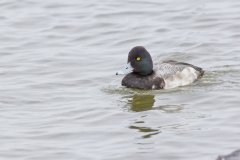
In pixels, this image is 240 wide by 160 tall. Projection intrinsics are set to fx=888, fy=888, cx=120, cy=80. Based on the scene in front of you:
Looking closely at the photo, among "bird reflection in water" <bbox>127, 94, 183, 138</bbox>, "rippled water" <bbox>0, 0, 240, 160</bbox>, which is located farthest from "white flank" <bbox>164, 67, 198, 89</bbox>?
"bird reflection in water" <bbox>127, 94, 183, 138</bbox>

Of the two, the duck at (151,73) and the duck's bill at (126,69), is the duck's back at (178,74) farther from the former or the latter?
the duck's bill at (126,69)

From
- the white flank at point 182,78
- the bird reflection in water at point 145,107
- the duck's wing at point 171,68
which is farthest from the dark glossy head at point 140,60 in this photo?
the bird reflection in water at point 145,107

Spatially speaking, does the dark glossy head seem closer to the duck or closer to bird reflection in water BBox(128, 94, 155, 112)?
the duck

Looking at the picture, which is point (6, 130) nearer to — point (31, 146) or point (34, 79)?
point (31, 146)

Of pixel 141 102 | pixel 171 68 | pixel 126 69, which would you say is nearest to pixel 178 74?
pixel 171 68

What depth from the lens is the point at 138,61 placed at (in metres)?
15.3

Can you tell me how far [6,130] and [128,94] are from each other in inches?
120

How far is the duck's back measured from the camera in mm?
15227

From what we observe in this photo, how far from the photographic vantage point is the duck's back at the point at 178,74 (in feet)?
50.0

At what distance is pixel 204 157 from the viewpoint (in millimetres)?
10617

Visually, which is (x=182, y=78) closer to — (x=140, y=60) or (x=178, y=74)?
(x=178, y=74)

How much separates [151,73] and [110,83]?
74cm

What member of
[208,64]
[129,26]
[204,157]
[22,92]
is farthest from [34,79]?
[204,157]

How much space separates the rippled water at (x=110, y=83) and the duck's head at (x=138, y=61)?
0.42 meters
